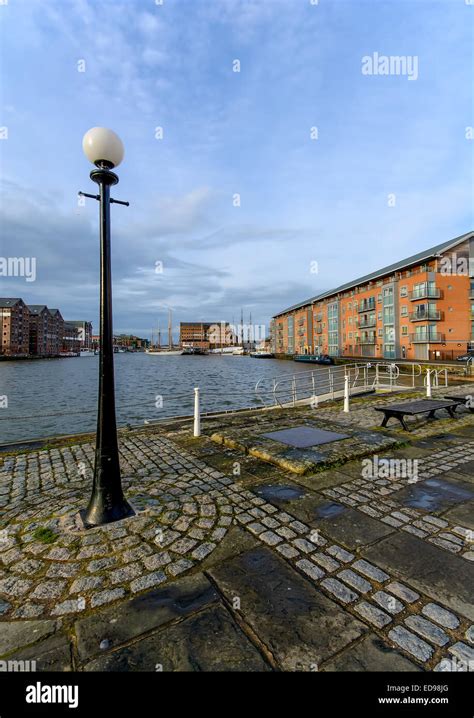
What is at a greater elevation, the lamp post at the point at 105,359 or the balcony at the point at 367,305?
the balcony at the point at 367,305

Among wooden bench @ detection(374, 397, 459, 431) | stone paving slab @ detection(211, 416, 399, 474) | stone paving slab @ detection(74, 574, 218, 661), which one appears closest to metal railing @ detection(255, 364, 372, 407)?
wooden bench @ detection(374, 397, 459, 431)

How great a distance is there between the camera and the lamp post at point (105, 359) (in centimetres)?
345

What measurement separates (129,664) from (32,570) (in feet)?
4.42

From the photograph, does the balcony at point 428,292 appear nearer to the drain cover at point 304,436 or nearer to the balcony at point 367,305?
the balcony at point 367,305

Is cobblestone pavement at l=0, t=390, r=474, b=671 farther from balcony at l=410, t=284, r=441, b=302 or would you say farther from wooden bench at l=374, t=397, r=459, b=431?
balcony at l=410, t=284, r=441, b=302

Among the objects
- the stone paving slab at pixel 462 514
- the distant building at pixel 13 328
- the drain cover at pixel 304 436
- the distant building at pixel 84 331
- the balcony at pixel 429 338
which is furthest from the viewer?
the distant building at pixel 84 331

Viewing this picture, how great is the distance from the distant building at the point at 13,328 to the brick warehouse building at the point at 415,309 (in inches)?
3536

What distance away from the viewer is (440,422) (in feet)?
25.7

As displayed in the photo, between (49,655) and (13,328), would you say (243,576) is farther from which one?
(13,328)

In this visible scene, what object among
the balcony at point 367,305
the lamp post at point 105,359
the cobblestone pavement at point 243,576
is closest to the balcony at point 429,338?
the balcony at point 367,305

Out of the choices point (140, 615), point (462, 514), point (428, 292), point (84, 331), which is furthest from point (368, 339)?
point (84, 331)

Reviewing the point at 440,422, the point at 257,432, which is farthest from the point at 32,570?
the point at 440,422
